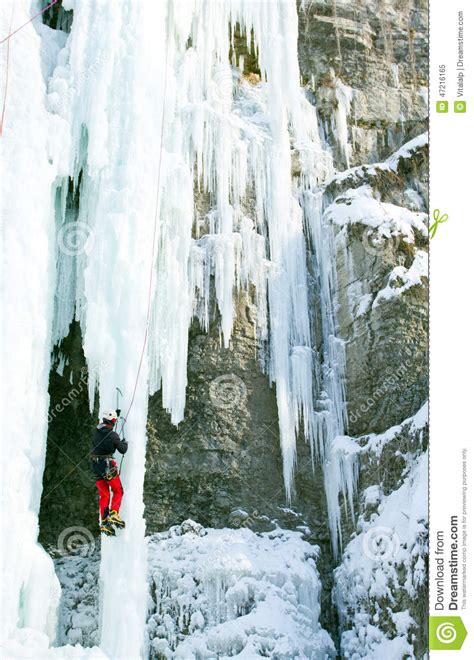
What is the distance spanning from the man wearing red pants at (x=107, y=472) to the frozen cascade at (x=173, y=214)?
0.81 ft

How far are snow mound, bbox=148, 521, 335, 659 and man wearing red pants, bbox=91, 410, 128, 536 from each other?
124 centimetres

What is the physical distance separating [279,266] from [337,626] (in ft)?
14.4

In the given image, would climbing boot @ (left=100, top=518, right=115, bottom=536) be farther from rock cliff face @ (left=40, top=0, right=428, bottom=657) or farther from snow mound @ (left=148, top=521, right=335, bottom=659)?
rock cliff face @ (left=40, top=0, right=428, bottom=657)

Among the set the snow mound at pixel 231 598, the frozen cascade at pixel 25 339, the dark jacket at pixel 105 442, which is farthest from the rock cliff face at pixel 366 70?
the dark jacket at pixel 105 442

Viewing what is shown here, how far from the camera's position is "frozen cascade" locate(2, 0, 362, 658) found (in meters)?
9.22

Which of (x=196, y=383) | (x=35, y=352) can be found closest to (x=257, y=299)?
(x=196, y=383)

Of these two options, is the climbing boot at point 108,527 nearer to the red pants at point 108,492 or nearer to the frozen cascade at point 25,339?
the red pants at point 108,492

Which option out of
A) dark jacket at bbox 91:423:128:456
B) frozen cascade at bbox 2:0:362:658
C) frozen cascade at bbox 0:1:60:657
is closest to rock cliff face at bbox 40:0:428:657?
frozen cascade at bbox 2:0:362:658

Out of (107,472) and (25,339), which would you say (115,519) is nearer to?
(107,472)

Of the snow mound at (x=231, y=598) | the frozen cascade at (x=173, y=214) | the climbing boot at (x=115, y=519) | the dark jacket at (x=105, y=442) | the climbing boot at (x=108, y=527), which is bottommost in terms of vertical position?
the snow mound at (x=231, y=598)

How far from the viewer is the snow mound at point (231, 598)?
853 cm

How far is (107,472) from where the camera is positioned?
7.97 meters

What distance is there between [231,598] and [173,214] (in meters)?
4.51
